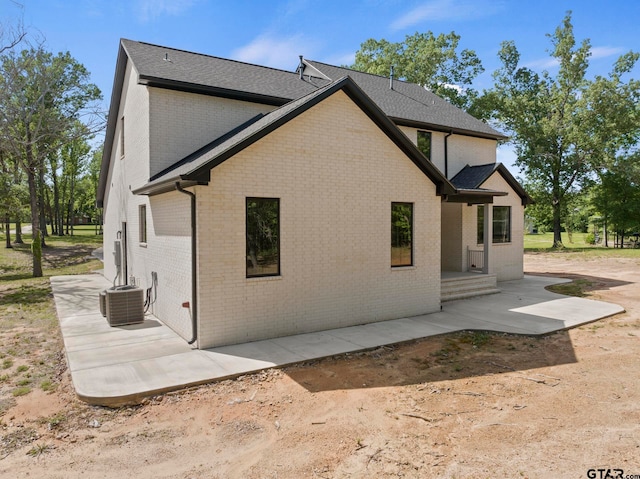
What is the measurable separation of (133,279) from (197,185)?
6468mm

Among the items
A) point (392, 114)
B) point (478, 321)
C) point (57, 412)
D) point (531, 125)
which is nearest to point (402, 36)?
point (531, 125)

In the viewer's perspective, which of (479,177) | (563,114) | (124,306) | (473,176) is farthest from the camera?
(563,114)

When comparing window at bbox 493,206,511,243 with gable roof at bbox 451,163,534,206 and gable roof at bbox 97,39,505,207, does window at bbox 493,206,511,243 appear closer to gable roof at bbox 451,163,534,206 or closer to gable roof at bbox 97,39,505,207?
gable roof at bbox 451,163,534,206

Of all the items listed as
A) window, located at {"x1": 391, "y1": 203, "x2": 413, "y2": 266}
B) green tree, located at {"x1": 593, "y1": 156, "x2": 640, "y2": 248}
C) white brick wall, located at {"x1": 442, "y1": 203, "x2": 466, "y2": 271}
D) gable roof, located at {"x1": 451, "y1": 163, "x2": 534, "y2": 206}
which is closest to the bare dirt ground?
window, located at {"x1": 391, "y1": 203, "x2": 413, "y2": 266}

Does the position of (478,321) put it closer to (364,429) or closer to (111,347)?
(364,429)

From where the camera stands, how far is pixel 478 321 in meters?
9.89

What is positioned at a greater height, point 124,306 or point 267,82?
point 267,82

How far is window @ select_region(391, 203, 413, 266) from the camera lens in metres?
10.2

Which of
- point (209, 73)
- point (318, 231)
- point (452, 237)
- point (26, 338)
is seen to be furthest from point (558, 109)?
point (26, 338)

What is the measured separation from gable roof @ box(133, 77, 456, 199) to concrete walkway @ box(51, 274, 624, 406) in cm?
312

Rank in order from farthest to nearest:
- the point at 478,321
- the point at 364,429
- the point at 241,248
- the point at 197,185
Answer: the point at 478,321
the point at 241,248
the point at 197,185
the point at 364,429

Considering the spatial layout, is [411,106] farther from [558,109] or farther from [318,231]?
[558,109]

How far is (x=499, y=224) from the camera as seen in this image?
1641 cm

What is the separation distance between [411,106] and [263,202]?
10721 millimetres
